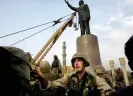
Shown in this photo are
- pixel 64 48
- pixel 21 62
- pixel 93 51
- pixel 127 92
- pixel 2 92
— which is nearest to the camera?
pixel 2 92

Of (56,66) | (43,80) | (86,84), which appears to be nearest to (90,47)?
(56,66)

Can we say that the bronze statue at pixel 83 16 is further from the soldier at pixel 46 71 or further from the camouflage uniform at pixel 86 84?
the camouflage uniform at pixel 86 84

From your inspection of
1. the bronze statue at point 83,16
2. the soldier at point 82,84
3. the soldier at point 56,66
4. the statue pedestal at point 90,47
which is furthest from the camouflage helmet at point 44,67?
the soldier at point 82,84

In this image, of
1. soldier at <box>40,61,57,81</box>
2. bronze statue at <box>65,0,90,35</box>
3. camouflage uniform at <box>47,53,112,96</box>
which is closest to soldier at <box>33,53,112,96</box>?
camouflage uniform at <box>47,53,112,96</box>

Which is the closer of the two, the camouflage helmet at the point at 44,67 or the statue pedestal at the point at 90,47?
the statue pedestal at the point at 90,47

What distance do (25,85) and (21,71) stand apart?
96 millimetres

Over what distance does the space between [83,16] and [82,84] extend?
10.2 m

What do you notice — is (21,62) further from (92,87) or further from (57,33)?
(57,33)

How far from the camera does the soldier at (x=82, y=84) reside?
4633 millimetres

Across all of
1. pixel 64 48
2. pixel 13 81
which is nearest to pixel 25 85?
pixel 13 81

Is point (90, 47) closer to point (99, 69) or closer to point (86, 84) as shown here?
point (99, 69)

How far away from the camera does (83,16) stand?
47.9 ft

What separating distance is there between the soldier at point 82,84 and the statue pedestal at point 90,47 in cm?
871

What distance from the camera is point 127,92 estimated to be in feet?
6.68
